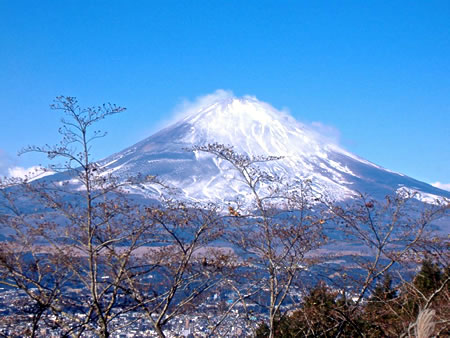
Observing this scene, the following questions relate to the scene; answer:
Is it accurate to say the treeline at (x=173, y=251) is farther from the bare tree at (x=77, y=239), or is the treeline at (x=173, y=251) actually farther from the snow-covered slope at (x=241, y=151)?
the snow-covered slope at (x=241, y=151)

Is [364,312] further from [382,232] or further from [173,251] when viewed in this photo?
[173,251]

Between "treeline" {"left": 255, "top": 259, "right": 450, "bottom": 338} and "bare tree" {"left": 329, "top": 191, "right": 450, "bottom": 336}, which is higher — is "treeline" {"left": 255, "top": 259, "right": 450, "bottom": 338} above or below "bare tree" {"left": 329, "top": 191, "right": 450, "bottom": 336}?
below

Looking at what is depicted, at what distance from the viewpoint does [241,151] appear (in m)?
85.0

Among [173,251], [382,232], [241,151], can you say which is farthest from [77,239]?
[241,151]

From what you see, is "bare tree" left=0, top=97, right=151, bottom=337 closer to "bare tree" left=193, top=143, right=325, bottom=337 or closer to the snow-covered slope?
"bare tree" left=193, top=143, right=325, bottom=337

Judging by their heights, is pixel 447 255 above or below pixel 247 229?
below

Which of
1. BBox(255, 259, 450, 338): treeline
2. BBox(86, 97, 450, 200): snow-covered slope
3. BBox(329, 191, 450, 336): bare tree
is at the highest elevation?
BBox(86, 97, 450, 200): snow-covered slope

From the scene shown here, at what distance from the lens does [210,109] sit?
122 metres

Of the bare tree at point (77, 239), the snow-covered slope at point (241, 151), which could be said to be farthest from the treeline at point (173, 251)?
the snow-covered slope at point (241, 151)

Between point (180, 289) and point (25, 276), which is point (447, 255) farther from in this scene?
point (25, 276)

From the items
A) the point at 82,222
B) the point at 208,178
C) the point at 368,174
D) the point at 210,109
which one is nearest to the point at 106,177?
the point at 82,222

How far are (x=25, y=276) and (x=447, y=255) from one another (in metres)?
4.81

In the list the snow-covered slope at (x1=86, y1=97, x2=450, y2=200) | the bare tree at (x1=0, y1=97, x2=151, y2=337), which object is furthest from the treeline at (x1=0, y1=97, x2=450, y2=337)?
the snow-covered slope at (x1=86, y1=97, x2=450, y2=200)

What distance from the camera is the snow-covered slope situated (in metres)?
77.1
